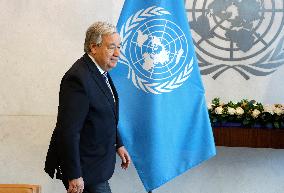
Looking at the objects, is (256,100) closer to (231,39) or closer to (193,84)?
(231,39)

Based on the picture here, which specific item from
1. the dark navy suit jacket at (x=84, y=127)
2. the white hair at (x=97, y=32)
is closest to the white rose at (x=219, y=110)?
the dark navy suit jacket at (x=84, y=127)

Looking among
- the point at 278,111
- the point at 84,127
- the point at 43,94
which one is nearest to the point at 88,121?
the point at 84,127

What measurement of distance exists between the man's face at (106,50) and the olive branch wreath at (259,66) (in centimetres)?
150

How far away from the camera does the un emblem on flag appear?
2754 millimetres

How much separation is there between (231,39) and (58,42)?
1463mm

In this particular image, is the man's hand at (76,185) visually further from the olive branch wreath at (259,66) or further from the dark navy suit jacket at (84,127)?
the olive branch wreath at (259,66)

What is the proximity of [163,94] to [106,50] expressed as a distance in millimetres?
780

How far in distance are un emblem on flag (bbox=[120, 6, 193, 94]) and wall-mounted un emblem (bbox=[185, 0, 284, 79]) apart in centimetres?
75

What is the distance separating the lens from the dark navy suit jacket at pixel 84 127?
1953 mm

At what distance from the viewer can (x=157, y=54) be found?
275 centimetres

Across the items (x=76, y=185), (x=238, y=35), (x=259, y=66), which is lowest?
(x=76, y=185)

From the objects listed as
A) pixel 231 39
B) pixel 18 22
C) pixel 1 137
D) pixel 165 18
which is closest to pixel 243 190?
pixel 231 39

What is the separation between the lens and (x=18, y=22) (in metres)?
3.68

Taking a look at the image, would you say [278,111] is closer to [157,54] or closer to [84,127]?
[157,54]
